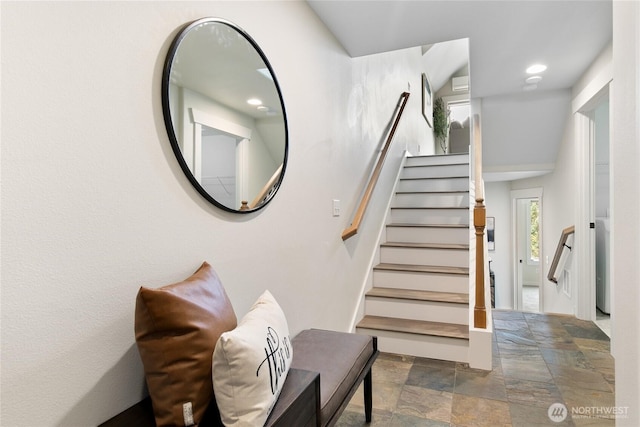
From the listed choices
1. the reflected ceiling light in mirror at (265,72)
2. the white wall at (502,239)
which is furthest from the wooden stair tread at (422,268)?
the white wall at (502,239)

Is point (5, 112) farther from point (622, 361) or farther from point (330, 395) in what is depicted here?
point (622, 361)

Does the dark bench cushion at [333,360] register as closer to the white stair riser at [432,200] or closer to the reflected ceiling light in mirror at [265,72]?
the reflected ceiling light in mirror at [265,72]

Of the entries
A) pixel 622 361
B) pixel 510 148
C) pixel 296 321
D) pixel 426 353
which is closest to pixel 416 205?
pixel 510 148

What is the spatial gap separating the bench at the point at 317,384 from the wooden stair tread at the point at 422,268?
4.67 ft

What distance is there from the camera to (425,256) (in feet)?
11.5

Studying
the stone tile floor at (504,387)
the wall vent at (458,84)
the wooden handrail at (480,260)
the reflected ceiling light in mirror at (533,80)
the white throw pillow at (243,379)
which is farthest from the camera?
the wall vent at (458,84)

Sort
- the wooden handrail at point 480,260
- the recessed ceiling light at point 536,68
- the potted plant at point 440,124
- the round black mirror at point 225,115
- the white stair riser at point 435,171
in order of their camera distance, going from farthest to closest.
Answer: the potted plant at point 440,124, the white stair riser at point 435,171, the recessed ceiling light at point 536,68, the wooden handrail at point 480,260, the round black mirror at point 225,115

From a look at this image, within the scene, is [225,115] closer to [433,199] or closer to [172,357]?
[172,357]

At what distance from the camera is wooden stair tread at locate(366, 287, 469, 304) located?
9.48 feet

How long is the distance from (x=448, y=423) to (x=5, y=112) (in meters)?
2.17

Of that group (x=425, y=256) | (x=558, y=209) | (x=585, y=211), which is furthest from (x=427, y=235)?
(x=558, y=209)

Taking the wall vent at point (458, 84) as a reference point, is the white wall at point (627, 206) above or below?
below

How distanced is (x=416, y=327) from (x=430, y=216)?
1558mm

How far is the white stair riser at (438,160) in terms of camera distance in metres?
4.54
